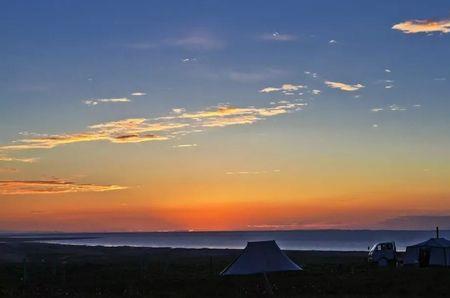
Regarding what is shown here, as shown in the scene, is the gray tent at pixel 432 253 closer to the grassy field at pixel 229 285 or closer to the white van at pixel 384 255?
the white van at pixel 384 255

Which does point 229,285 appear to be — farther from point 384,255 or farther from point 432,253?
point 384,255

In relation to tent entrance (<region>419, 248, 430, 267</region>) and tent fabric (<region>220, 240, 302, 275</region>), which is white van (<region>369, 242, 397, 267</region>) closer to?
tent entrance (<region>419, 248, 430, 267</region>)

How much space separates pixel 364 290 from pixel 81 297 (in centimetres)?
1567

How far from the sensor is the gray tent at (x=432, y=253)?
193 ft

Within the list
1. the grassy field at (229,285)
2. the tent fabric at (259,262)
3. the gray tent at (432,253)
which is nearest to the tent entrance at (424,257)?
the gray tent at (432,253)

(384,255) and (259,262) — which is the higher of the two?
(384,255)

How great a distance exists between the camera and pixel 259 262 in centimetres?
3734

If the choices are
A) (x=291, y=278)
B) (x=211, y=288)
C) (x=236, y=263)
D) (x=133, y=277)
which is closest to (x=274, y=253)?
(x=236, y=263)

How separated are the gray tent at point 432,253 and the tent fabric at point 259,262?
25989 millimetres

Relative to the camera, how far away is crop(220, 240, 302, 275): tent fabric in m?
37.1

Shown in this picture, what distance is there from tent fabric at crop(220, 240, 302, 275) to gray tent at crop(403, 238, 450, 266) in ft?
85.3

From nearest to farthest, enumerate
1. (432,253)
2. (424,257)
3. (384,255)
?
1. (432,253)
2. (424,257)
3. (384,255)

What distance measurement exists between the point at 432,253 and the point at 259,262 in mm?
27862

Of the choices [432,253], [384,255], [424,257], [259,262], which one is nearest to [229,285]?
[259,262]
